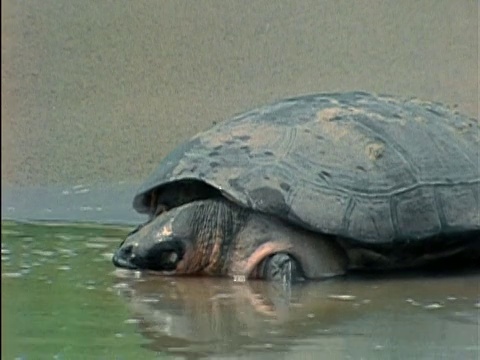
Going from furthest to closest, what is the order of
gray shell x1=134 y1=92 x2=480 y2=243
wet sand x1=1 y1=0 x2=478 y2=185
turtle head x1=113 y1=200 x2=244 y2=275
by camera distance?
wet sand x1=1 y1=0 x2=478 y2=185 < turtle head x1=113 y1=200 x2=244 y2=275 < gray shell x1=134 y1=92 x2=480 y2=243

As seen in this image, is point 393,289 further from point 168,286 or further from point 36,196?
point 36,196

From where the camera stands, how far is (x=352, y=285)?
374 centimetres

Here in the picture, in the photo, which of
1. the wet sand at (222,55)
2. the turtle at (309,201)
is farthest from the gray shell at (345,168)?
the wet sand at (222,55)

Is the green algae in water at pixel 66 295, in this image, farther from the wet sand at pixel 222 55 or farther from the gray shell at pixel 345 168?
the wet sand at pixel 222 55

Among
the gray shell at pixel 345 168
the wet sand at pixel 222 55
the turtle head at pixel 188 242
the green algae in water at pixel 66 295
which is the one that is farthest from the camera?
the wet sand at pixel 222 55

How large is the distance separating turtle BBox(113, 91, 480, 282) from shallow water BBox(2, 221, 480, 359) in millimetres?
97

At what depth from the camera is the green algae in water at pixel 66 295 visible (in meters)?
2.58

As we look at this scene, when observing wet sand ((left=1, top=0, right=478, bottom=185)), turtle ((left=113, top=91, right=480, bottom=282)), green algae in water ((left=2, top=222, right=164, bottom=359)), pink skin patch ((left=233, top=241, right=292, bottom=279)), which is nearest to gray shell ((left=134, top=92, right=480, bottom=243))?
turtle ((left=113, top=91, right=480, bottom=282))

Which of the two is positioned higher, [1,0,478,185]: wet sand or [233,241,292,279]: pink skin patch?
[1,0,478,185]: wet sand

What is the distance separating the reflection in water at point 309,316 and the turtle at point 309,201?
11 centimetres

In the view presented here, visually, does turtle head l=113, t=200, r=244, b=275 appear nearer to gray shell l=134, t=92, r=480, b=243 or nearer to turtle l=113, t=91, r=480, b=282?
turtle l=113, t=91, r=480, b=282

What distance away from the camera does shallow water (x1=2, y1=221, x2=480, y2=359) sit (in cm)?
261

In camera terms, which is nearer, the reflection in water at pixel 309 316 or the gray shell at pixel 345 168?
the reflection in water at pixel 309 316

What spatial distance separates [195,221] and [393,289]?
29.2 inches
